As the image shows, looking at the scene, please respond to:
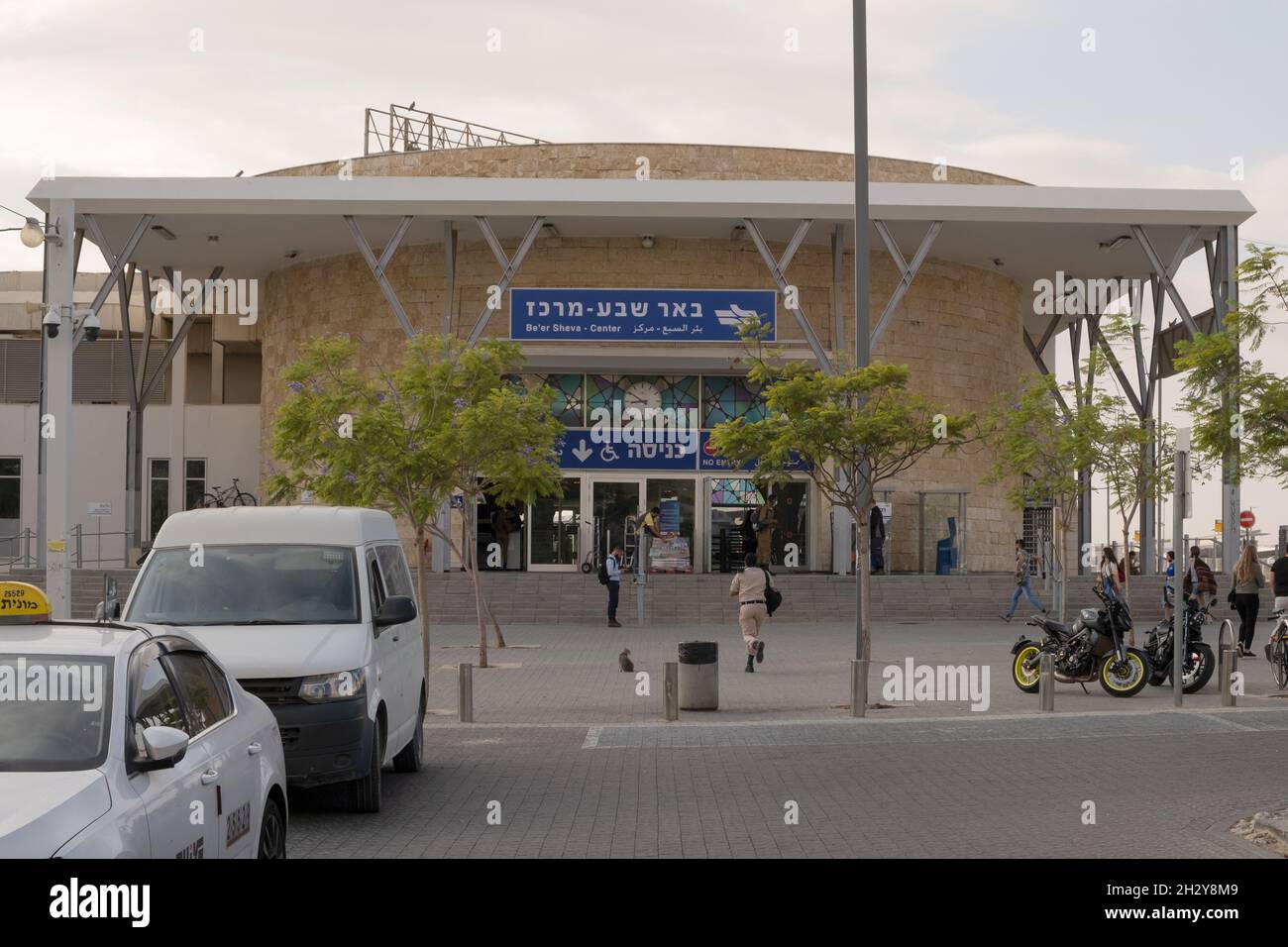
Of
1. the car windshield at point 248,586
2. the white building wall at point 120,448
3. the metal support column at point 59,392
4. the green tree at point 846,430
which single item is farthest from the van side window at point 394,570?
the white building wall at point 120,448

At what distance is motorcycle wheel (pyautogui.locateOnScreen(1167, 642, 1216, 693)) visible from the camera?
1812 centimetres

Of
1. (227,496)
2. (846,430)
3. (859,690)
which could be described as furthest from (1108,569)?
(227,496)

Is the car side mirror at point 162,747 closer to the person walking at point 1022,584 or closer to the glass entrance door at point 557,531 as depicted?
the person walking at point 1022,584

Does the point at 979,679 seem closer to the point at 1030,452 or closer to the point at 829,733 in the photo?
the point at 829,733

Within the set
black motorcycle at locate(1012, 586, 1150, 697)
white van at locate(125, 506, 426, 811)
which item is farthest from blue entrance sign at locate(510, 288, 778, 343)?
white van at locate(125, 506, 426, 811)

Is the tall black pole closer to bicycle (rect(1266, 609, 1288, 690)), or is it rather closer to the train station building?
bicycle (rect(1266, 609, 1288, 690))

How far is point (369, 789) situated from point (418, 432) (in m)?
9.85

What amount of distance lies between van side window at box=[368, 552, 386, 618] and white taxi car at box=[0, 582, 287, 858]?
4294 mm

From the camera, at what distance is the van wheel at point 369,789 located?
9.95 m

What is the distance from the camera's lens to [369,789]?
998 cm

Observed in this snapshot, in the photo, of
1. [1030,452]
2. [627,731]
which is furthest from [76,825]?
[1030,452]

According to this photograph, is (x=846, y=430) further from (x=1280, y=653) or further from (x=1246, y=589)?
(x=1246, y=589)

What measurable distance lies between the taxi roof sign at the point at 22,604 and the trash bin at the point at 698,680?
11.2 metres
